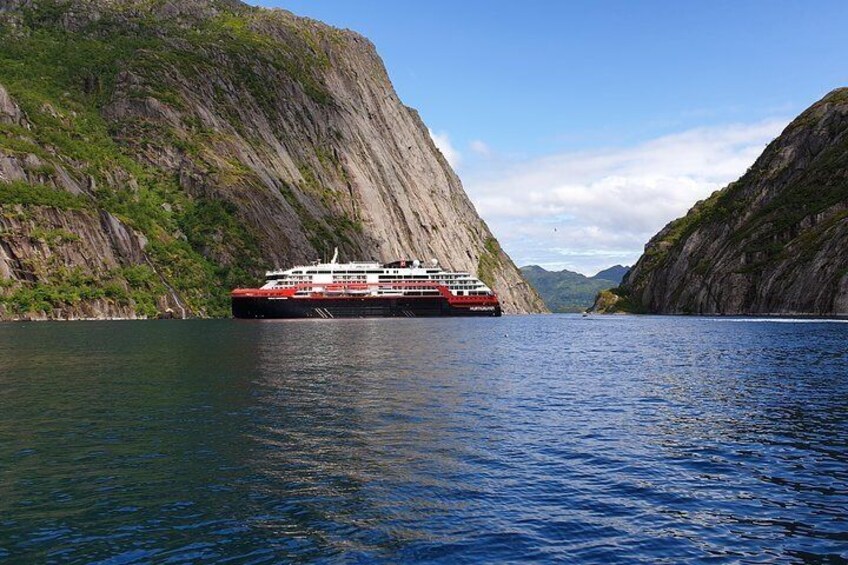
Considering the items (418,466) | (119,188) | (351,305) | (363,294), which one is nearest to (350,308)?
(351,305)

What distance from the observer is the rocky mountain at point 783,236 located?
131 metres

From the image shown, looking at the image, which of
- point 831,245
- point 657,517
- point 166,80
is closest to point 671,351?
point 657,517

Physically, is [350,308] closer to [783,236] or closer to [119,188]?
[119,188]

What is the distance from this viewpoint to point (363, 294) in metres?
152

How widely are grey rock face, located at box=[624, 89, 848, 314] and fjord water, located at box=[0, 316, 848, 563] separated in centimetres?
10146

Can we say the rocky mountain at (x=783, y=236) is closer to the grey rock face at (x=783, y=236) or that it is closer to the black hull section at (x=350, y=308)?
the grey rock face at (x=783, y=236)

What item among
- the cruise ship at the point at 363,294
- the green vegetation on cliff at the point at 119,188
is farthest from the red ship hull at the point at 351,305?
the green vegetation on cliff at the point at 119,188

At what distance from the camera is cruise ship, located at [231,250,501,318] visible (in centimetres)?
14225

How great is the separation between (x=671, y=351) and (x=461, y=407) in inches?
1533

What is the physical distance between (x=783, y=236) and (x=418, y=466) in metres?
157

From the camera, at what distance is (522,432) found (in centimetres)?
2580

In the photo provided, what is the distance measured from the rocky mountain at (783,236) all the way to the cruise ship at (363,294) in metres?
59.5

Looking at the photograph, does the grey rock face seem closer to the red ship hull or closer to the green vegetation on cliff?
the red ship hull

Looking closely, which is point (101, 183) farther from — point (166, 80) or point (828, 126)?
point (828, 126)
